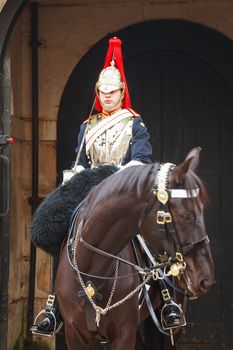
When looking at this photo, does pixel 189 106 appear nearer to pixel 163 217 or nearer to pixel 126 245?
pixel 126 245

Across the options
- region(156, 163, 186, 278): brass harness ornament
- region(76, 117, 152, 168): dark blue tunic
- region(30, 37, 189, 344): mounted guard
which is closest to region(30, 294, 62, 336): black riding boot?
region(30, 37, 189, 344): mounted guard

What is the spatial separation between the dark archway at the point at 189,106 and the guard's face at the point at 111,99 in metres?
1.87

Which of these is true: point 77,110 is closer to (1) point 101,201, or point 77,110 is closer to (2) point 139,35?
(2) point 139,35

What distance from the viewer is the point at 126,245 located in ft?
13.4

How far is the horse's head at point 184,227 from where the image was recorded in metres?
3.55

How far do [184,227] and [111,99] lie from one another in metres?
1.55

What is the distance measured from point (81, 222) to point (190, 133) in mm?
2862

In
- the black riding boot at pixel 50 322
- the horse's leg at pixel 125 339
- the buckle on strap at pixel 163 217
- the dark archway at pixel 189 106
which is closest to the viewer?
→ the buckle on strap at pixel 163 217

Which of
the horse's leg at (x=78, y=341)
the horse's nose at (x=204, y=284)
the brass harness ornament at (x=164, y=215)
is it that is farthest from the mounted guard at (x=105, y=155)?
the horse's nose at (x=204, y=284)

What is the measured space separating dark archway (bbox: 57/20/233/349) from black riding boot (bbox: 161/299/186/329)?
6.85 feet

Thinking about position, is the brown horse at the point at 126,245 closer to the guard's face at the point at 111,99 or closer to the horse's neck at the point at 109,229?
the horse's neck at the point at 109,229

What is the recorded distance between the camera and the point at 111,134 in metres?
4.87

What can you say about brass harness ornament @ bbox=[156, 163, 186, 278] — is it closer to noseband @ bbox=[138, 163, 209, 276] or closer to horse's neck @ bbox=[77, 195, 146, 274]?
noseband @ bbox=[138, 163, 209, 276]

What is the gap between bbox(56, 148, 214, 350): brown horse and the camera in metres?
3.57
